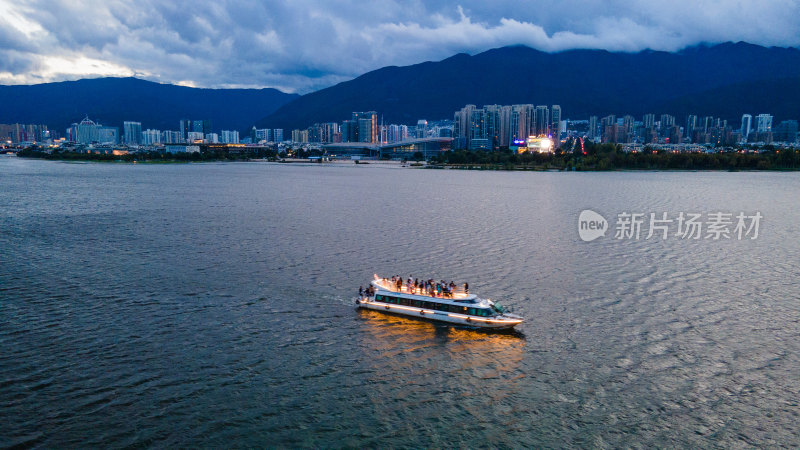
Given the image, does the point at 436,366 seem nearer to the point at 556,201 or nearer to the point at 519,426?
the point at 519,426

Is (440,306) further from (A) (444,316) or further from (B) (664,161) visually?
(B) (664,161)

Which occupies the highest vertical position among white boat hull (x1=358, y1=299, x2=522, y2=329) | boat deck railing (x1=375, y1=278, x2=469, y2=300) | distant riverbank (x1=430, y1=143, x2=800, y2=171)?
distant riverbank (x1=430, y1=143, x2=800, y2=171)

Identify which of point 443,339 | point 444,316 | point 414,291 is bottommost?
point 443,339

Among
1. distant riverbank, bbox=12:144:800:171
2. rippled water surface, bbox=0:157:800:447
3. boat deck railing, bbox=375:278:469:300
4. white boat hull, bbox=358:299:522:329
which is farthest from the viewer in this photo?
distant riverbank, bbox=12:144:800:171

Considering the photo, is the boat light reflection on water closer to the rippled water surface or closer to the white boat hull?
the rippled water surface

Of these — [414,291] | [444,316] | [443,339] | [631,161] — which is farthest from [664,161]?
[443,339]

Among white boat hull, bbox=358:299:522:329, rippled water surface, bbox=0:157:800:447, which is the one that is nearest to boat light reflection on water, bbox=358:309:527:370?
rippled water surface, bbox=0:157:800:447

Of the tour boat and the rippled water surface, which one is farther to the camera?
the tour boat

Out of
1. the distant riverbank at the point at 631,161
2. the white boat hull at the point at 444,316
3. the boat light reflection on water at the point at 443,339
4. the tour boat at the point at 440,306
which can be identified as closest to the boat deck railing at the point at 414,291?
the tour boat at the point at 440,306
